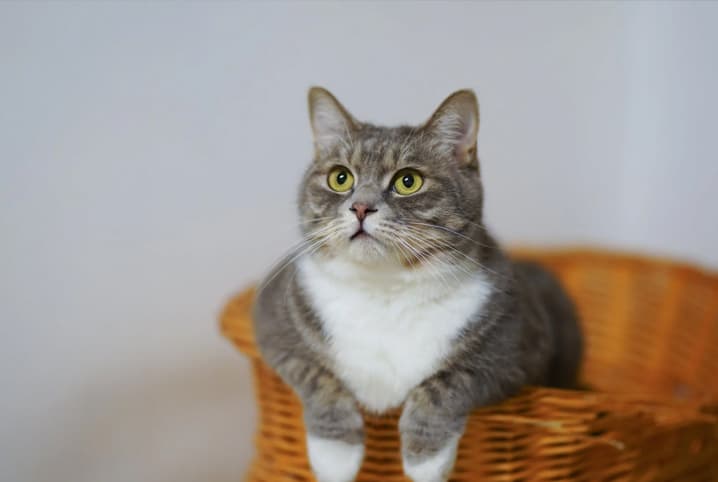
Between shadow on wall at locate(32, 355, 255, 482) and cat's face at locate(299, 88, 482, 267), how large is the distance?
2.66 ft

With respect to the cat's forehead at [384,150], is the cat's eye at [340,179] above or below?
below

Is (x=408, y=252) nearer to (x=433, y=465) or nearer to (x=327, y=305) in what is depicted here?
(x=327, y=305)

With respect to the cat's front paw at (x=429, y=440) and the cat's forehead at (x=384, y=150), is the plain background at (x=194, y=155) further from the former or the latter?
the cat's front paw at (x=429, y=440)

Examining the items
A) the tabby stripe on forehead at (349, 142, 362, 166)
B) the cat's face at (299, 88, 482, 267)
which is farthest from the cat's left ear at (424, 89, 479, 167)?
the tabby stripe on forehead at (349, 142, 362, 166)

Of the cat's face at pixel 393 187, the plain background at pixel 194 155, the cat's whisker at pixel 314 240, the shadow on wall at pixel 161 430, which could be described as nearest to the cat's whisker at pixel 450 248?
the cat's face at pixel 393 187

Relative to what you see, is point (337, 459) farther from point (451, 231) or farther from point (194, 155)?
point (194, 155)

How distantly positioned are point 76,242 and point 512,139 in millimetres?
1314

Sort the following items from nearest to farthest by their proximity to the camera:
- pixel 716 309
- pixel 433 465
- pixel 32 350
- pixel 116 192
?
pixel 433 465, pixel 32 350, pixel 116 192, pixel 716 309

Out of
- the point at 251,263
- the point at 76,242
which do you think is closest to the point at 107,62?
the point at 76,242

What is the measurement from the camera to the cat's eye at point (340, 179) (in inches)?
41.2

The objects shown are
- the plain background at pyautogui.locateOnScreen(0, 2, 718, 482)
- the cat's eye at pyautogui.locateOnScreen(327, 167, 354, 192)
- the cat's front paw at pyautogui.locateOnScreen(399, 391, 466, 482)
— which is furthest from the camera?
the plain background at pyautogui.locateOnScreen(0, 2, 718, 482)

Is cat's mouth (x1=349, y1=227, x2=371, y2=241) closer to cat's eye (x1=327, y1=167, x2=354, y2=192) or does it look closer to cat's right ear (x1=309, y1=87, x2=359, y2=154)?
cat's eye (x1=327, y1=167, x2=354, y2=192)

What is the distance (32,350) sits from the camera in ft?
4.61

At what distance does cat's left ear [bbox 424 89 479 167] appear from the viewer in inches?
40.4
